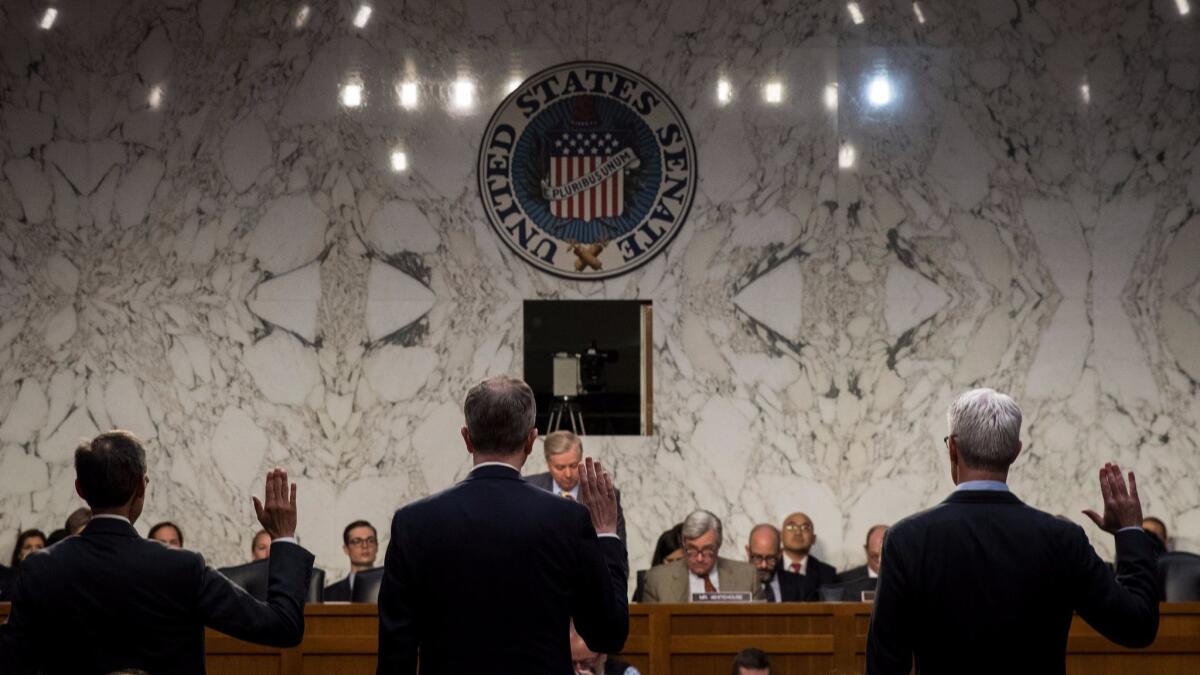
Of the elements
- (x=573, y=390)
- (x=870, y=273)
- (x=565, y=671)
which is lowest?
(x=565, y=671)

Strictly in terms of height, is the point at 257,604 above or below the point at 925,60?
below

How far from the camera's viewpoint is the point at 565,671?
3199mm

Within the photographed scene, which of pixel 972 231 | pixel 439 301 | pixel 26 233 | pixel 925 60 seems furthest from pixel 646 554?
pixel 26 233

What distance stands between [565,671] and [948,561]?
2.72 ft

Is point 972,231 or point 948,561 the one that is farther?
point 972,231

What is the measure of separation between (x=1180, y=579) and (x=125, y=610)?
5.81m

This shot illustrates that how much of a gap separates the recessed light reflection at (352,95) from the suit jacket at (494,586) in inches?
260

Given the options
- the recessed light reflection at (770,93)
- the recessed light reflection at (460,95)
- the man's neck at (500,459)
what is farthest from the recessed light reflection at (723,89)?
the man's neck at (500,459)

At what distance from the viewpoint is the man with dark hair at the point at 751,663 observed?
19.4 ft

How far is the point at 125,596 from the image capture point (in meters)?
3.25

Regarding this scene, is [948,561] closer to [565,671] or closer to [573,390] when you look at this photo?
[565,671]

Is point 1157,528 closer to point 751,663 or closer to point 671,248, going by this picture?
point 671,248

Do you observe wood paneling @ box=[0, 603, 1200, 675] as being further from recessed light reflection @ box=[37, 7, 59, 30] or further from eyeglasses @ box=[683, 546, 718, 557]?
recessed light reflection @ box=[37, 7, 59, 30]

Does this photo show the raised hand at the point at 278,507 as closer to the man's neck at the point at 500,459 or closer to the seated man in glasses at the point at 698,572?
the man's neck at the point at 500,459
